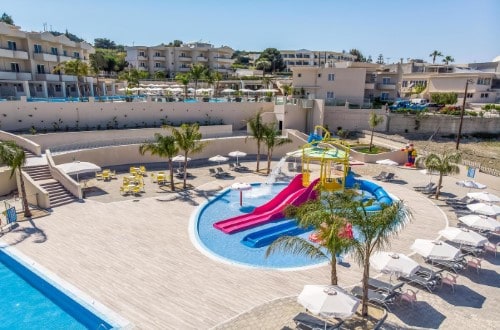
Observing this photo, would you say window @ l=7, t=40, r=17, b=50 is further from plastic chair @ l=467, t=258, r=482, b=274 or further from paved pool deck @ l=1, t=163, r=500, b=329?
plastic chair @ l=467, t=258, r=482, b=274

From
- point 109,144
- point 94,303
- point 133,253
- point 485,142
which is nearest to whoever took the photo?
point 94,303

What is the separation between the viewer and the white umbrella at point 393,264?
1250 cm

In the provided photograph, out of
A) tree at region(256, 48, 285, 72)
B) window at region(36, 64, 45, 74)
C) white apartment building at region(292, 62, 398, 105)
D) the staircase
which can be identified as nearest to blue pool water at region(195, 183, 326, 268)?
the staircase

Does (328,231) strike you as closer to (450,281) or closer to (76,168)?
(450,281)

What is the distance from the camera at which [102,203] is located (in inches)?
880

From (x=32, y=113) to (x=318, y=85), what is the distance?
33.5 meters

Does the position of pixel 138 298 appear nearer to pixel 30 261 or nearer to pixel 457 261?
pixel 30 261

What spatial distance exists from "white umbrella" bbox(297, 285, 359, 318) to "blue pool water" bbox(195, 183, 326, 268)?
4697mm

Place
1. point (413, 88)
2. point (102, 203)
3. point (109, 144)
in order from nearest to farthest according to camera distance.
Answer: point (102, 203) < point (109, 144) < point (413, 88)

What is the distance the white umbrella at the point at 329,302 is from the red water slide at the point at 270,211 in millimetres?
8755

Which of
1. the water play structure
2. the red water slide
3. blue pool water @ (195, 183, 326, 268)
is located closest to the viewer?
blue pool water @ (195, 183, 326, 268)

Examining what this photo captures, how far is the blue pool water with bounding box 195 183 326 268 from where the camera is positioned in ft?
51.8

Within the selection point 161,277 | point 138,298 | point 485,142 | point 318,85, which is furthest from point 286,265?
point 485,142

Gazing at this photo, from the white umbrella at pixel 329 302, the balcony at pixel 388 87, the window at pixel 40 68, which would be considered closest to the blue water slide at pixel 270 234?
the white umbrella at pixel 329 302
